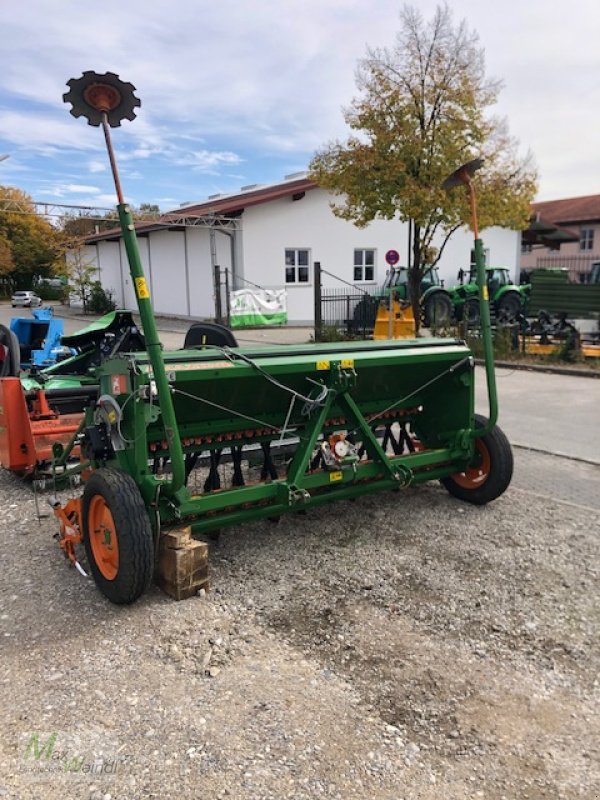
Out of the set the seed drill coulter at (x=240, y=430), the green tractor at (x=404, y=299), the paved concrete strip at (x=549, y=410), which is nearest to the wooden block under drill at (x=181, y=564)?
the seed drill coulter at (x=240, y=430)

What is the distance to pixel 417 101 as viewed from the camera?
15031 millimetres

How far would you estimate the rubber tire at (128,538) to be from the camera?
3.38m

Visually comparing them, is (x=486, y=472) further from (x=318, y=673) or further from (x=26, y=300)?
(x=26, y=300)

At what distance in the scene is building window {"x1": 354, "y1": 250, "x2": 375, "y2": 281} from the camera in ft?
81.0

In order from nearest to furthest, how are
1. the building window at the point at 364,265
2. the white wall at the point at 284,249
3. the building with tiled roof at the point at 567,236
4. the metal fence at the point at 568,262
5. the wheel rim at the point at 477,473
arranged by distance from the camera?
1. the wheel rim at the point at 477,473
2. the white wall at the point at 284,249
3. the building window at the point at 364,265
4. the metal fence at the point at 568,262
5. the building with tiled roof at the point at 567,236

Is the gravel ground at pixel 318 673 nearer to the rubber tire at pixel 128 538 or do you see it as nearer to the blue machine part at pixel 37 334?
the rubber tire at pixel 128 538

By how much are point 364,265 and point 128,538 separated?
22377 millimetres

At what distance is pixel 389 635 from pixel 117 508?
1536 mm

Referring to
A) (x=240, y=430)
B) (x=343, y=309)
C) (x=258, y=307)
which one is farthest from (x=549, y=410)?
(x=258, y=307)

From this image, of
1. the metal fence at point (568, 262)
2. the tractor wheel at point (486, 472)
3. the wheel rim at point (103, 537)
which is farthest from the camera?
the metal fence at point (568, 262)

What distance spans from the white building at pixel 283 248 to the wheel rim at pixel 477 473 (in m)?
17.5

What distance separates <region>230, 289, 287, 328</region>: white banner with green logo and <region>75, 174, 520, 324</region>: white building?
15.5 inches

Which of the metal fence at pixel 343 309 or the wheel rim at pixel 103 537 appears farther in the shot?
the metal fence at pixel 343 309
